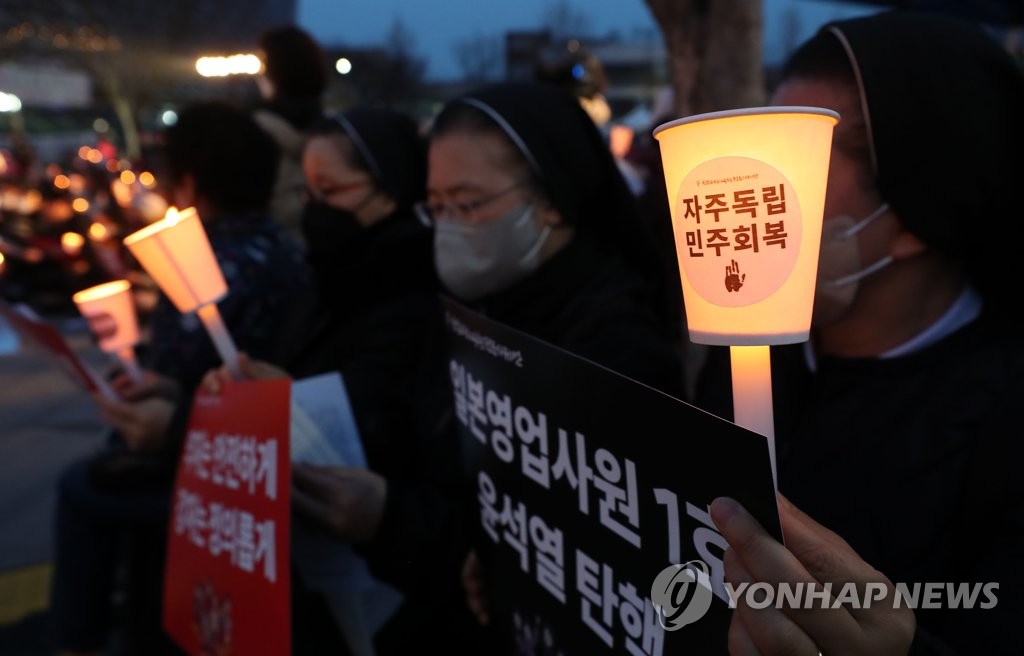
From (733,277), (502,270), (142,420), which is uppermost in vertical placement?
(733,277)

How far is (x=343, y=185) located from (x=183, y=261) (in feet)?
3.02

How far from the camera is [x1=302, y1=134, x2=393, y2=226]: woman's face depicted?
2.62 m

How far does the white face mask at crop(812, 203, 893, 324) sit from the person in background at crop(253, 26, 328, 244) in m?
3.39

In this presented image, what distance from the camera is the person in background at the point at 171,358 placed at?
2.67m

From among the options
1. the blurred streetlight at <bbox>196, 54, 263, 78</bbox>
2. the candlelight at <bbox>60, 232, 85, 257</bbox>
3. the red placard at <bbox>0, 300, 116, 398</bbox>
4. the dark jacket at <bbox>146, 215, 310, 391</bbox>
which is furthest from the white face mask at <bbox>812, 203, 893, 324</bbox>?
the candlelight at <bbox>60, 232, 85, 257</bbox>

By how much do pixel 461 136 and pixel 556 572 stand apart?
1.05 m

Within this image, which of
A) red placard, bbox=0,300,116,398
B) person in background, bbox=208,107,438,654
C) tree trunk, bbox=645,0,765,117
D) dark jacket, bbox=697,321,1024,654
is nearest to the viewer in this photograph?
dark jacket, bbox=697,321,1024,654

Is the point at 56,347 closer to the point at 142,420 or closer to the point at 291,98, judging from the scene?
the point at 142,420

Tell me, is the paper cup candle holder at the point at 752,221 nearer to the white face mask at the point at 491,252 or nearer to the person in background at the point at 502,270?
the person in background at the point at 502,270

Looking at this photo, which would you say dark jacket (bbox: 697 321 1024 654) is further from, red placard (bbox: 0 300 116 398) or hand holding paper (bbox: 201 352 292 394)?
red placard (bbox: 0 300 116 398)

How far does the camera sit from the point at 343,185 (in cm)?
264

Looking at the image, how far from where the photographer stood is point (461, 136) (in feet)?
6.48

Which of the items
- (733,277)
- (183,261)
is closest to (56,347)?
(183,261)

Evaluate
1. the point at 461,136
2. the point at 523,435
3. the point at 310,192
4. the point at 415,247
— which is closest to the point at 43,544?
the point at 310,192
